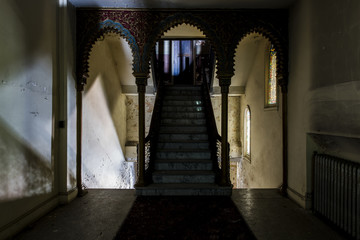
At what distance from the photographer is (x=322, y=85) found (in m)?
Answer: 3.73

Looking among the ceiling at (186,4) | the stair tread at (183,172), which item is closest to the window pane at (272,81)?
the ceiling at (186,4)

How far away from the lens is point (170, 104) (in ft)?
26.1

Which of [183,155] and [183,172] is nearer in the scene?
[183,172]

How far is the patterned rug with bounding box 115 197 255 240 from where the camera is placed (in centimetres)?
339

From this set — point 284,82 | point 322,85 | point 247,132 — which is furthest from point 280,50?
point 247,132

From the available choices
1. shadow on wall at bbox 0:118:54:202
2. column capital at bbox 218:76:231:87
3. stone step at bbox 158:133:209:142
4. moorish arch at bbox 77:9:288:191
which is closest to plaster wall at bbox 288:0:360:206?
moorish arch at bbox 77:9:288:191

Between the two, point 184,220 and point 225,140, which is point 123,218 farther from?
point 225,140

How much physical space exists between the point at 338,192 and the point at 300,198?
1.10 metres

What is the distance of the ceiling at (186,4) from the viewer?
4620 millimetres

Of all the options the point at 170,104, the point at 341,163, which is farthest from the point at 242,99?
the point at 341,163

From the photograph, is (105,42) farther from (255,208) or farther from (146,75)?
(255,208)

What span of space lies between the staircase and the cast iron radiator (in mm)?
1772

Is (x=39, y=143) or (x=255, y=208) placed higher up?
(x=39, y=143)

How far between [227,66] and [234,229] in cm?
324
